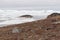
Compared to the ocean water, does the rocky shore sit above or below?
above

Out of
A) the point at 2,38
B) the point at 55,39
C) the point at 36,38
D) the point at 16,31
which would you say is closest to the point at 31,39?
the point at 36,38

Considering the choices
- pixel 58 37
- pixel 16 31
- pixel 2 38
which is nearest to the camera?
pixel 58 37

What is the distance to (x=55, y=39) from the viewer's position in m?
11.5

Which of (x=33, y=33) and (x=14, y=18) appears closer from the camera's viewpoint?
(x=33, y=33)

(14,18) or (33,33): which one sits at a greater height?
(33,33)

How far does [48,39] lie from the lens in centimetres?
1159

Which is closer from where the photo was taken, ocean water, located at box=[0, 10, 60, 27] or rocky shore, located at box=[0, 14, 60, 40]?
rocky shore, located at box=[0, 14, 60, 40]

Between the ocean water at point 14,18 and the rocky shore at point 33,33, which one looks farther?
the ocean water at point 14,18

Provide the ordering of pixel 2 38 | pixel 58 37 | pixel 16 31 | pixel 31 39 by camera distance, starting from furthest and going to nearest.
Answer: pixel 16 31 < pixel 2 38 < pixel 58 37 < pixel 31 39

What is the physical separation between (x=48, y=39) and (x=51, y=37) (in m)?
0.61

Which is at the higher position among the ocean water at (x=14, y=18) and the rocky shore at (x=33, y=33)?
the rocky shore at (x=33, y=33)

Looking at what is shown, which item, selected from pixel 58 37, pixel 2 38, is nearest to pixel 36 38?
pixel 58 37

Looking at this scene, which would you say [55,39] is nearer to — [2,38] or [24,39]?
[24,39]

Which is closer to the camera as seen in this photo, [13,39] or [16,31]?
[13,39]
